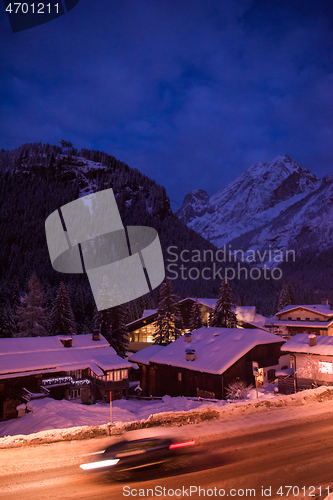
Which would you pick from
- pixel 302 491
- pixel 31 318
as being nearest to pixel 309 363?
pixel 302 491

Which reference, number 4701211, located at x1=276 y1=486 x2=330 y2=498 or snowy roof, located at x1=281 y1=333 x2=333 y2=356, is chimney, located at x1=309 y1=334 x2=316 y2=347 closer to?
snowy roof, located at x1=281 y1=333 x2=333 y2=356

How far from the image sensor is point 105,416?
21062mm

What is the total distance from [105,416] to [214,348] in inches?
488

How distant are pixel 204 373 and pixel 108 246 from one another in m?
158

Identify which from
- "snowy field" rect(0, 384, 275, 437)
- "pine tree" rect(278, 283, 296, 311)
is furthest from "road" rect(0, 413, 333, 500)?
"pine tree" rect(278, 283, 296, 311)

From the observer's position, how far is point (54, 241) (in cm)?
17738

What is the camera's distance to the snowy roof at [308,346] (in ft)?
84.3

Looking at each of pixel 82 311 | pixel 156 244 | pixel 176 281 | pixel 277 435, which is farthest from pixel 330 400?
pixel 156 244

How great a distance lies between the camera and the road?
24.5 feet

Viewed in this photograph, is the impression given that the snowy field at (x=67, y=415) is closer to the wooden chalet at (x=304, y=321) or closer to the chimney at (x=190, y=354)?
the chimney at (x=190, y=354)

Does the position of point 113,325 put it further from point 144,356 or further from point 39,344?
point 39,344

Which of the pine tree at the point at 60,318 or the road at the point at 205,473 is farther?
the pine tree at the point at 60,318

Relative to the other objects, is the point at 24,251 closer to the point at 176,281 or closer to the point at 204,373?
the point at 176,281

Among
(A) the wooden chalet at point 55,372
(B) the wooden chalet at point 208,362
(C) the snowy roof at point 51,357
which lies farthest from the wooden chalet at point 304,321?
(C) the snowy roof at point 51,357
